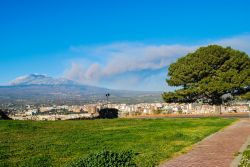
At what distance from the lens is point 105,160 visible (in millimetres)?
11312

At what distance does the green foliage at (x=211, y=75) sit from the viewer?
47281 millimetres

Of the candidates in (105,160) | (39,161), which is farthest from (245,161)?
(39,161)

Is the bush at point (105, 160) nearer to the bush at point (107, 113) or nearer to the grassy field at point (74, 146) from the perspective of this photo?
the grassy field at point (74, 146)

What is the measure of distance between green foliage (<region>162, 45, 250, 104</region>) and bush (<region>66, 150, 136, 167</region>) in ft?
121

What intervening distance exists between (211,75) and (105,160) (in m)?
39.9

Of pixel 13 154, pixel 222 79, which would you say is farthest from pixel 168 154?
pixel 222 79

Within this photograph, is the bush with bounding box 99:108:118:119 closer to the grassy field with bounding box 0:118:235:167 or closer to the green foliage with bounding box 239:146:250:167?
the grassy field with bounding box 0:118:235:167

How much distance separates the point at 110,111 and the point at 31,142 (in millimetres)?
31885

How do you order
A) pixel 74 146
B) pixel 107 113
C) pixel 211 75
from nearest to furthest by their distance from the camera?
pixel 74 146 → pixel 211 75 → pixel 107 113

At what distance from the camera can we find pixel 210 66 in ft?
162

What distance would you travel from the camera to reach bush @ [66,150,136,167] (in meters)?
11.0

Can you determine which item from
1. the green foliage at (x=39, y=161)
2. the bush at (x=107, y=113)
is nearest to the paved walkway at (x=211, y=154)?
the green foliage at (x=39, y=161)

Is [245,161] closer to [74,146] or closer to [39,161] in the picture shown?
[39,161]

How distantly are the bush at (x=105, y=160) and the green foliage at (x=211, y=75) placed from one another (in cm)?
3676
